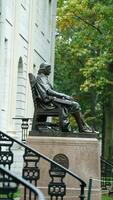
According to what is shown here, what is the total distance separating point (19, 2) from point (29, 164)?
37.3 feet

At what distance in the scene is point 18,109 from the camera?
83.7 feet

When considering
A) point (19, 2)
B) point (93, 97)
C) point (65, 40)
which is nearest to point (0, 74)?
point (19, 2)

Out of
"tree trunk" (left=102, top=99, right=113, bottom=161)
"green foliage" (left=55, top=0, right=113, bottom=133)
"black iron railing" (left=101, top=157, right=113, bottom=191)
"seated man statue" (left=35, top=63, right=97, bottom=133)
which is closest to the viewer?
"seated man statue" (left=35, top=63, right=97, bottom=133)

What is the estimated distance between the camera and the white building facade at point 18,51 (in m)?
21.5

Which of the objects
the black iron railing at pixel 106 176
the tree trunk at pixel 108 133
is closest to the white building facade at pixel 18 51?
the black iron railing at pixel 106 176

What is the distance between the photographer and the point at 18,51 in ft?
78.5

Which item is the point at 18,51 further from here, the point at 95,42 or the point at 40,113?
the point at 40,113

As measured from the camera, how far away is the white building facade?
21.5 m

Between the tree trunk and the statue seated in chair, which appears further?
the tree trunk

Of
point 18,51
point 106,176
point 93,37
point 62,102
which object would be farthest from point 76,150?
A: point 93,37

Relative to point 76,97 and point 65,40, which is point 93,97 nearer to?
point 76,97

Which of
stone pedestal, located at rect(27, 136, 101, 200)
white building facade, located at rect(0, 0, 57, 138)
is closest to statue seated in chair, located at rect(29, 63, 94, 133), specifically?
stone pedestal, located at rect(27, 136, 101, 200)

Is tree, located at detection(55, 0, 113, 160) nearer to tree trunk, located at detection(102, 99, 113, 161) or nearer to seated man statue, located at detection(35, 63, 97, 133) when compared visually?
tree trunk, located at detection(102, 99, 113, 161)

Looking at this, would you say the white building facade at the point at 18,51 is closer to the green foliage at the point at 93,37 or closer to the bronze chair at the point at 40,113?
the green foliage at the point at 93,37
